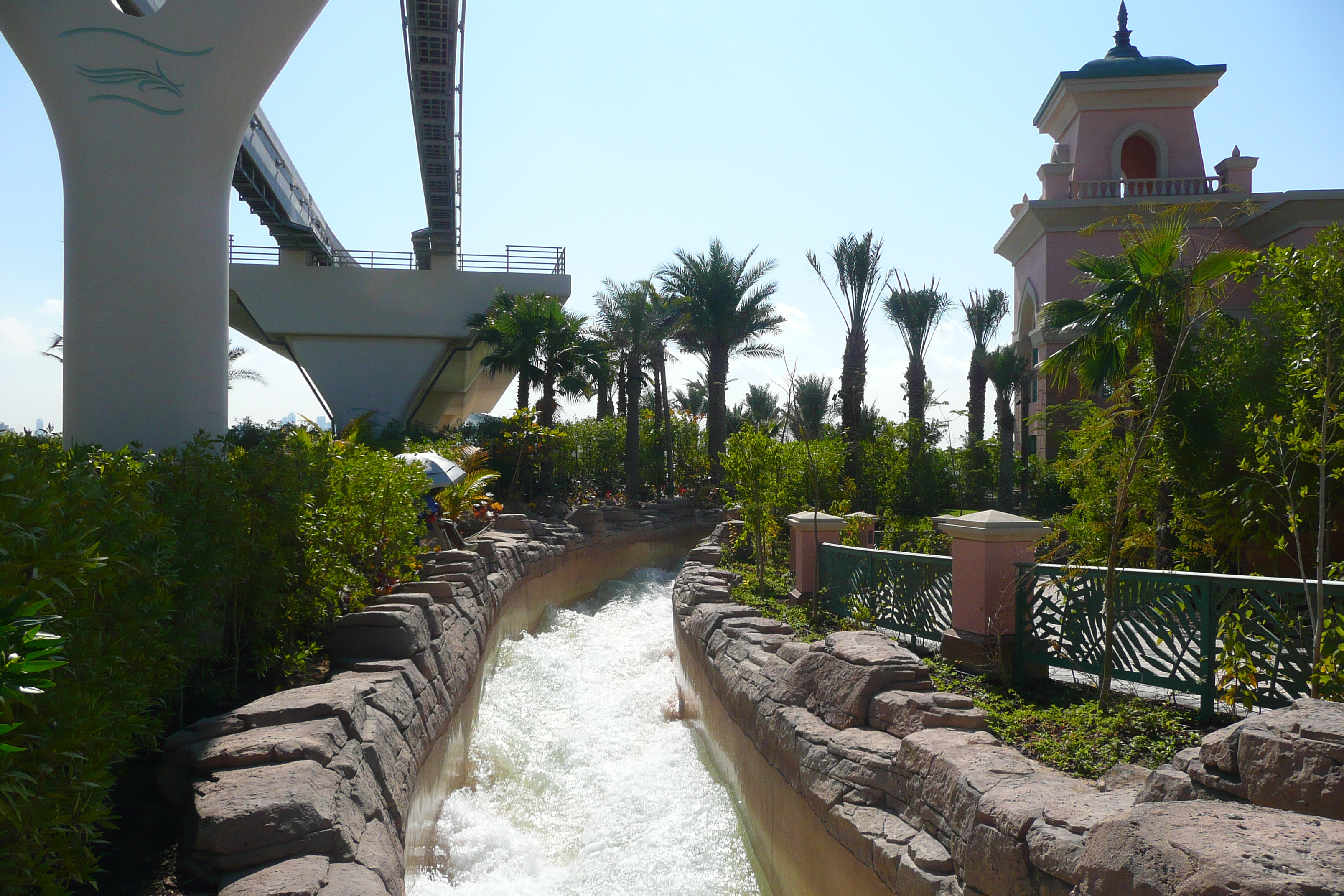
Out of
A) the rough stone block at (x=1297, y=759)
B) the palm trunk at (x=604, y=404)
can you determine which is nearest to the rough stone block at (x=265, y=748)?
the rough stone block at (x=1297, y=759)

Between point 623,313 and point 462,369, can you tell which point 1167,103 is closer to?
point 623,313

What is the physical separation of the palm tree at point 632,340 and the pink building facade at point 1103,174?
9.86 metres

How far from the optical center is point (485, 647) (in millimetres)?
9625

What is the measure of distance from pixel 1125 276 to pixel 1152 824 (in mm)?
9068

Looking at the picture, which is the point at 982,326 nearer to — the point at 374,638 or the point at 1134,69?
the point at 1134,69


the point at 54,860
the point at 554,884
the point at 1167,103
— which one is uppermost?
the point at 1167,103

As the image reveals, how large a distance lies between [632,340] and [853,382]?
6759 mm

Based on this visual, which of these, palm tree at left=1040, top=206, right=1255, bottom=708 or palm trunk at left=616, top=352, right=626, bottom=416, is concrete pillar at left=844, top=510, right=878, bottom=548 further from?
palm trunk at left=616, top=352, right=626, bottom=416

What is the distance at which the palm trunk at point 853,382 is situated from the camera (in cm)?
2055

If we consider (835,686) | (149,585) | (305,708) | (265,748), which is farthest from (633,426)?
(149,585)

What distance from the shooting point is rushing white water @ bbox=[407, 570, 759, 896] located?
589 centimetres

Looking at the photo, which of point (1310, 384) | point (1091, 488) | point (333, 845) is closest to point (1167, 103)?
point (1091, 488)

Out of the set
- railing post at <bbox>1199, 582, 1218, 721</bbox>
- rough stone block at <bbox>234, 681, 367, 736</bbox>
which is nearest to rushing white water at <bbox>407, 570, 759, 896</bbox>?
rough stone block at <bbox>234, 681, 367, 736</bbox>

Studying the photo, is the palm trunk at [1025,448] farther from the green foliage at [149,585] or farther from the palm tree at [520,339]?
the green foliage at [149,585]
